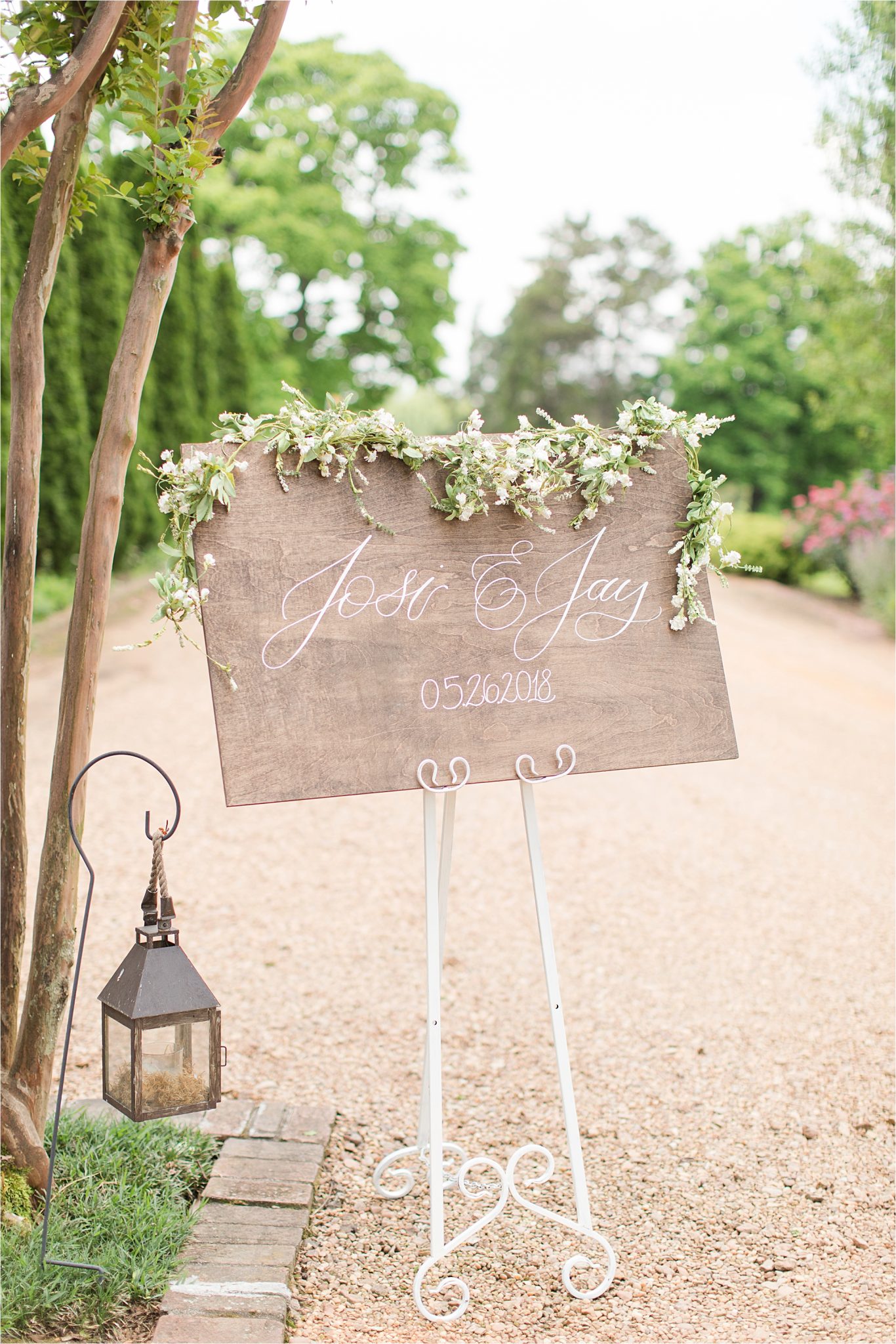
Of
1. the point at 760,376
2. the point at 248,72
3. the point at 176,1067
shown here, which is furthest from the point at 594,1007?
the point at 760,376

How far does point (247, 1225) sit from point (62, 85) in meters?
2.27

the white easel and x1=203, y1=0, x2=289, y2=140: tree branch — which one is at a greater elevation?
x1=203, y1=0, x2=289, y2=140: tree branch

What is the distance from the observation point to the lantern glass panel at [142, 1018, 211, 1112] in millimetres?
1837

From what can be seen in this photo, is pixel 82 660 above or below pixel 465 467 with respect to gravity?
below

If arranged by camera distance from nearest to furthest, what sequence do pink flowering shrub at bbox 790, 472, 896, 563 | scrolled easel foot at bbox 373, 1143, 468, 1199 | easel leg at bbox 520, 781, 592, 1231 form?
easel leg at bbox 520, 781, 592, 1231, scrolled easel foot at bbox 373, 1143, 468, 1199, pink flowering shrub at bbox 790, 472, 896, 563

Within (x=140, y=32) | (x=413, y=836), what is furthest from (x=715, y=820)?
(x=140, y=32)

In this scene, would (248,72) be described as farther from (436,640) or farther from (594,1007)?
(594,1007)

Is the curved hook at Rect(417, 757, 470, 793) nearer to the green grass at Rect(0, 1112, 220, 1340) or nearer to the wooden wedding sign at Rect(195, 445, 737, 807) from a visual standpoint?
the wooden wedding sign at Rect(195, 445, 737, 807)

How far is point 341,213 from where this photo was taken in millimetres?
16078

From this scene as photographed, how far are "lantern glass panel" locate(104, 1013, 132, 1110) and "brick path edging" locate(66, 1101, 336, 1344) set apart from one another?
400 millimetres

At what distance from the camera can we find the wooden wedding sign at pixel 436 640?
1880 millimetres

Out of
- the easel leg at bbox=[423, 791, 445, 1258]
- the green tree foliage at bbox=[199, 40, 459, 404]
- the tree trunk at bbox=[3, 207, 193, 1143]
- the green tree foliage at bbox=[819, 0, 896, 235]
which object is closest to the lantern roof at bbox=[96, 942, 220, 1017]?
the tree trunk at bbox=[3, 207, 193, 1143]

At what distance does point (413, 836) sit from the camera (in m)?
5.15

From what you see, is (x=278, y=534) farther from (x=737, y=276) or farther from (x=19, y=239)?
(x=737, y=276)
